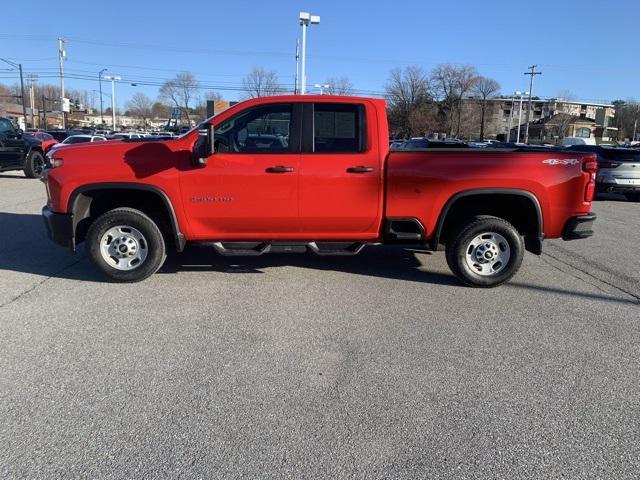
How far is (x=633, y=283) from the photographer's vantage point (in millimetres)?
6203

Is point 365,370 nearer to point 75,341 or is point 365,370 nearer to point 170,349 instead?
point 170,349

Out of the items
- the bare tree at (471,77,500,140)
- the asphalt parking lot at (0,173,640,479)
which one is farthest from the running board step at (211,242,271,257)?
the bare tree at (471,77,500,140)

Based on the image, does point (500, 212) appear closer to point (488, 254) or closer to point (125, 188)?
point (488, 254)

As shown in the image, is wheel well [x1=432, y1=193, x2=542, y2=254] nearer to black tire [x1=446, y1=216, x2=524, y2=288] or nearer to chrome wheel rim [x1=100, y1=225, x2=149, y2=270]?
black tire [x1=446, y1=216, x2=524, y2=288]

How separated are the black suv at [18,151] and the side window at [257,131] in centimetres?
1325

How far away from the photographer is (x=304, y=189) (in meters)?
5.52

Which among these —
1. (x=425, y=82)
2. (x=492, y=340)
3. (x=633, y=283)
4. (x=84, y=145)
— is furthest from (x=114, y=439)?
(x=425, y=82)

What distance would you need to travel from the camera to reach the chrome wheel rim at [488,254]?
5.80 meters

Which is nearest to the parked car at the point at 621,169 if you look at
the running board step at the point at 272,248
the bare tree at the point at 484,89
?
the running board step at the point at 272,248

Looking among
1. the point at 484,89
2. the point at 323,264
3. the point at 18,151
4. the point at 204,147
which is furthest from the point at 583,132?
the point at 204,147

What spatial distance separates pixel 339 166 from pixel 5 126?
1564 cm

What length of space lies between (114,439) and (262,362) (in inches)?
49.1

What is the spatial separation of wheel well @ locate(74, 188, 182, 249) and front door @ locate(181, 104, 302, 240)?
1.30 ft

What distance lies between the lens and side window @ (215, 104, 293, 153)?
5.51m
